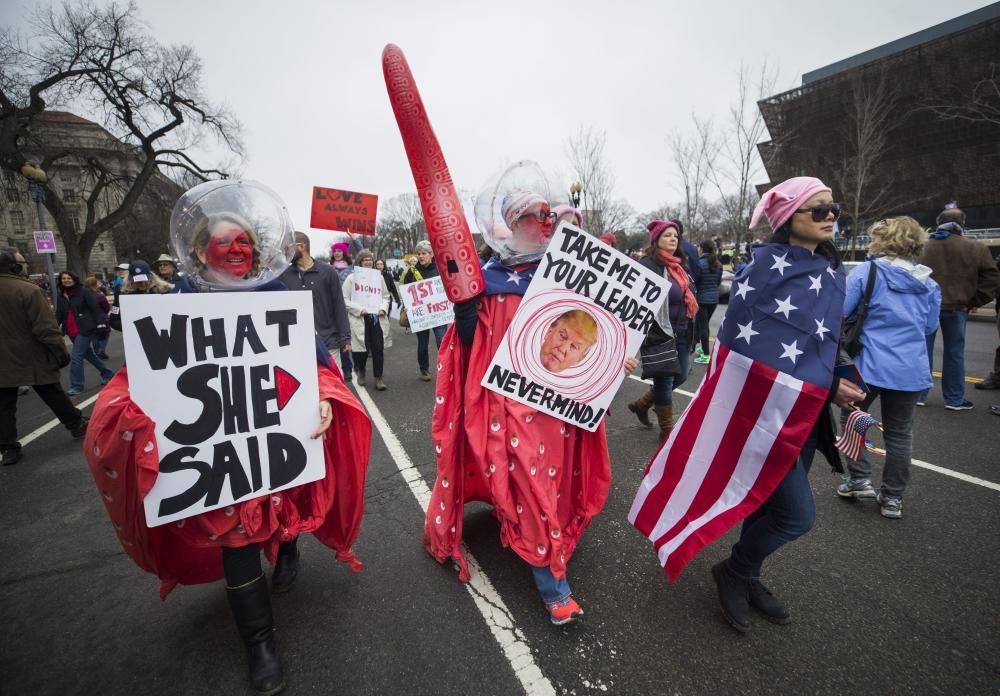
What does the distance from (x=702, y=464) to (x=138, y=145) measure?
93.2 ft

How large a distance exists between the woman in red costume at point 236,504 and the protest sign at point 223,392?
0.24 feet

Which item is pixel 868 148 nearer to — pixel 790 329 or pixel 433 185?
pixel 790 329

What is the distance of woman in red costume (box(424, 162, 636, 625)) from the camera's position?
2068 mm

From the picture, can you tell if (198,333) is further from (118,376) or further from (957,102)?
(957,102)

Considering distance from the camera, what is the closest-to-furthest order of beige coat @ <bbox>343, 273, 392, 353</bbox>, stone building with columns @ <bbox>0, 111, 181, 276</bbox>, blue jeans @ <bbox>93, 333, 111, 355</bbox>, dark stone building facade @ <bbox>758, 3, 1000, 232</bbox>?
beige coat @ <bbox>343, 273, 392, 353</bbox> < blue jeans @ <bbox>93, 333, 111, 355</bbox> < stone building with columns @ <bbox>0, 111, 181, 276</bbox> < dark stone building facade @ <bbox>758, 3, 1000, 232</bbox>

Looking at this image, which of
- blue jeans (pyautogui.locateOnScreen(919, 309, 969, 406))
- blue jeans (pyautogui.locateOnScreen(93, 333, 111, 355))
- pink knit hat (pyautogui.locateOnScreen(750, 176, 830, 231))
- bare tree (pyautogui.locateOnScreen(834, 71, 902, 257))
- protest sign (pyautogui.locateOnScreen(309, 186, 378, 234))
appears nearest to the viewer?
pink knit hat (pyautogui.locateOnScreen(750, 176, 830, 231))

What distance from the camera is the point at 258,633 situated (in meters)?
1.86

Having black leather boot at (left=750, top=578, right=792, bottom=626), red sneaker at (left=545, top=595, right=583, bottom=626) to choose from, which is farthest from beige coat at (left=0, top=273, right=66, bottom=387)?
black leather boot at (left=750, top=578, right=792, bottom=626)

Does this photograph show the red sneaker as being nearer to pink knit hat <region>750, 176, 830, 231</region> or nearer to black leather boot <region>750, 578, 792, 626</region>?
black leather boot <region>750, 578, 792, 626</region>

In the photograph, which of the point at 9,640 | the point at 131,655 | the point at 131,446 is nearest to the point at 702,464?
the point at 131,446

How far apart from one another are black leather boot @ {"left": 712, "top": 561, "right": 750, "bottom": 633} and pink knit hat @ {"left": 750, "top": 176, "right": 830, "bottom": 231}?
59.9 inches

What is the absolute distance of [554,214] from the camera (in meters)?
2.17

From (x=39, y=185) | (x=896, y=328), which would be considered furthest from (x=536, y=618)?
(x=39, y=185)

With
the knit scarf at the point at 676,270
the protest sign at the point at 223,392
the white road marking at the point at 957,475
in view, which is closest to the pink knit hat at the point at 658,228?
the knit scarf at the point at 676,270
